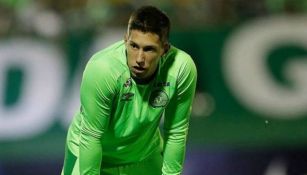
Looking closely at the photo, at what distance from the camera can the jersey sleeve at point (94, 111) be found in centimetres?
174

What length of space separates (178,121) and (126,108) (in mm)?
184

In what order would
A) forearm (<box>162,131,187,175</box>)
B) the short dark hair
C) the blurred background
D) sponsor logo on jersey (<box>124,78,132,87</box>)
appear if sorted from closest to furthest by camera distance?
the short dark hair, sponsor logo on jersey (<box>124,78,132,87</box>), forearm (<box>162,131,187,175</box>), the blurred background

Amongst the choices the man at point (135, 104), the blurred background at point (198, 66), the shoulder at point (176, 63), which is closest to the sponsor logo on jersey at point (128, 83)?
the man at point (135, 104)

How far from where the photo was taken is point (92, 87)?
1752 millimetres

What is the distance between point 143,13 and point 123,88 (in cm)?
24

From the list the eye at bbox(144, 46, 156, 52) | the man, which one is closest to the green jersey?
the man

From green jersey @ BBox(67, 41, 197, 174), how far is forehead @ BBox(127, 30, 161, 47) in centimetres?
10

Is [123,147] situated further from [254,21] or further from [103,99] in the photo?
[254,21]

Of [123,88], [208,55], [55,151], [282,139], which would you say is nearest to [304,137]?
[282,139]

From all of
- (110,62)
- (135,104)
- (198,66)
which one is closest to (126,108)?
(135,104)

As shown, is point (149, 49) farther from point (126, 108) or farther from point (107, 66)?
point (126, 108)

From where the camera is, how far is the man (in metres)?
1.70

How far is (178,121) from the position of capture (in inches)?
76.3

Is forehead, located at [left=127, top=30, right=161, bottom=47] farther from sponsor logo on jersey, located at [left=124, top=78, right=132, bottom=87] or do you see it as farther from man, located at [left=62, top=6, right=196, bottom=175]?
sponsor logo on jersey, located at [left=124, top=78, right=132, bottom=87]
